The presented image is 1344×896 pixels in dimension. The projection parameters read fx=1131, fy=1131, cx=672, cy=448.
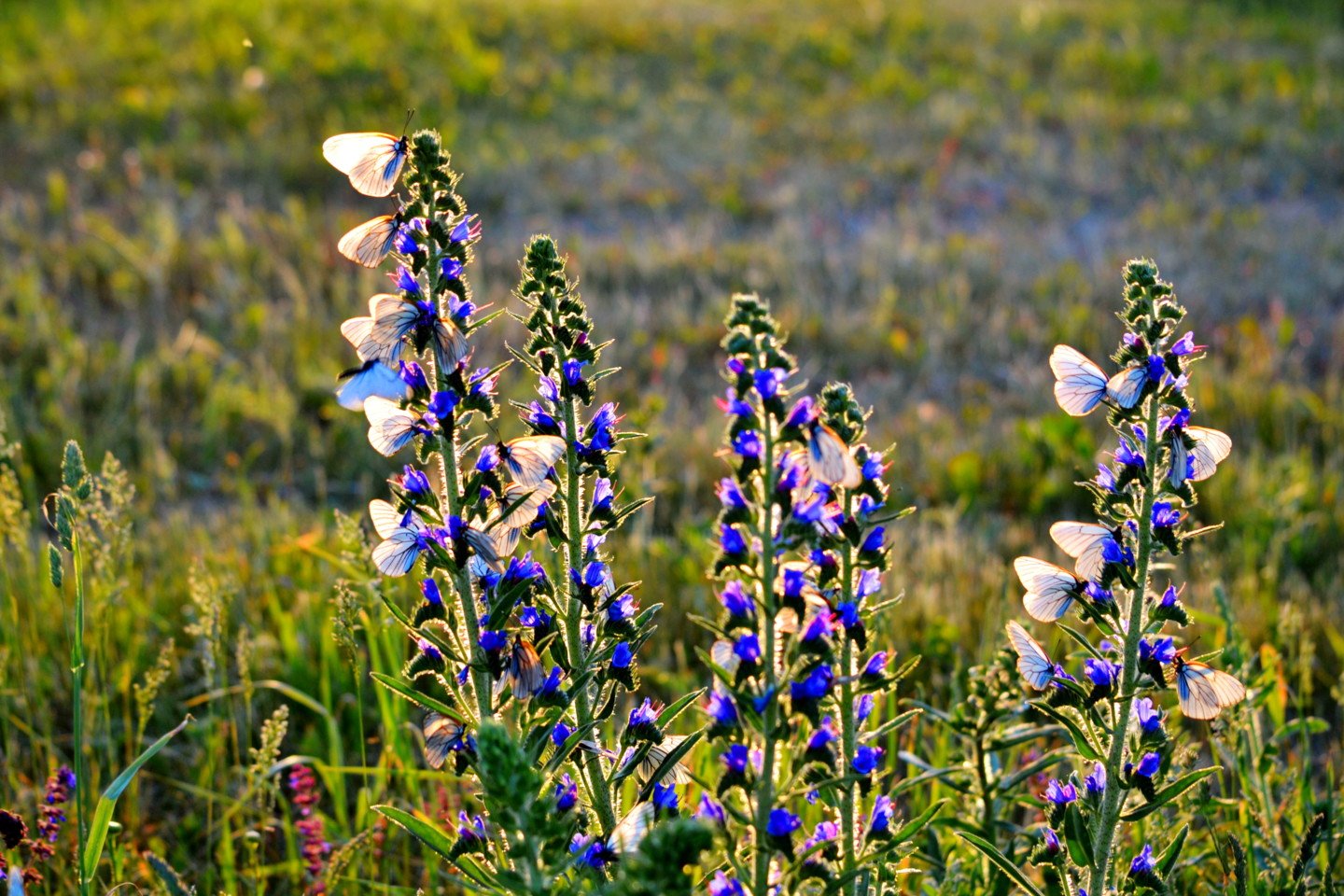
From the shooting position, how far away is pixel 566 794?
2.01 meters

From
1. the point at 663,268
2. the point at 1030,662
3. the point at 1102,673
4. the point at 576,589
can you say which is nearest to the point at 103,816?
the point at 576,589

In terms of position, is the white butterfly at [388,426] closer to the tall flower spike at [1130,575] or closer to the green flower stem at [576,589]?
the green flower stem at [576,589]

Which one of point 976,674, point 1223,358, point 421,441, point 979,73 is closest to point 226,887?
point 421,441

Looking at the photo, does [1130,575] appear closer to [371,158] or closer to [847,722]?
[847,722]

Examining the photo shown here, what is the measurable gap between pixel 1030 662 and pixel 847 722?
16.4 inches

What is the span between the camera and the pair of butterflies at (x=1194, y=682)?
6.55 ft

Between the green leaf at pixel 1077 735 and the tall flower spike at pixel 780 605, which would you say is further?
the green leaf at pixel 1077 735

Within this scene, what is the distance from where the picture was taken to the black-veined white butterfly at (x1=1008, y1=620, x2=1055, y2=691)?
2.02 meters

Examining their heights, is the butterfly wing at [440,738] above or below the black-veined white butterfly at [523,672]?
below

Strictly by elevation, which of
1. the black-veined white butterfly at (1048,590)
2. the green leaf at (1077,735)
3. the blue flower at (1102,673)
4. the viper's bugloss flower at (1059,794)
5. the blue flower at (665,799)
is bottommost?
the viper's bugloss flower at (1059,794)

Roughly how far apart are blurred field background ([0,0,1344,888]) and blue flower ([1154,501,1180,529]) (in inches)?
47.5

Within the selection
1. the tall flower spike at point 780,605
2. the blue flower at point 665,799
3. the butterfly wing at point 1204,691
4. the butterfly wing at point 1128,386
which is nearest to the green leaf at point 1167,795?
the butterfly wing at point 1204,691

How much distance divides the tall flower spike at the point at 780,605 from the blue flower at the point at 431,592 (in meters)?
0.54

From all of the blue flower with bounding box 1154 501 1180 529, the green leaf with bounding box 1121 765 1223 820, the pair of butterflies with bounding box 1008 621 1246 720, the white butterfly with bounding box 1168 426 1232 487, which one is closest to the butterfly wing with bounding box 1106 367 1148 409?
the white butterfly with bounding box 1168 426 1232 487
